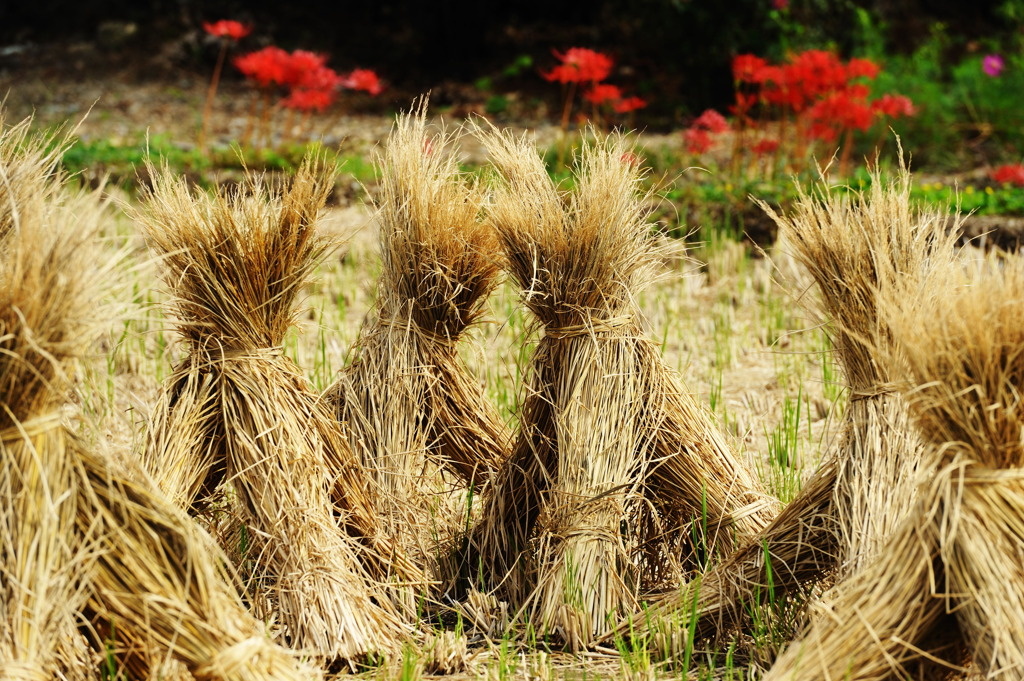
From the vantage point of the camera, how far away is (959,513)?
157 centimetres

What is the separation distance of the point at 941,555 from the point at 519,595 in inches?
34.8

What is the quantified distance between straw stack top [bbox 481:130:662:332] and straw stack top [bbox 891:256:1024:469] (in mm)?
586

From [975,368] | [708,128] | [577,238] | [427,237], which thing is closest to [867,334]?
[975,368]

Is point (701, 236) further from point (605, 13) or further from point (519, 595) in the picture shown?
point (605, 13)

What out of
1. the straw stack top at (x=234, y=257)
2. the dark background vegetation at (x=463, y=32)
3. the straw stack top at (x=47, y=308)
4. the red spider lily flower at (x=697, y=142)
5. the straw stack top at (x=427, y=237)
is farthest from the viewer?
the dark background vegetation at (x=463, y=32)

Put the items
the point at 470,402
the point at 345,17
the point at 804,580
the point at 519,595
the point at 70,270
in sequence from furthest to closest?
the point at 345,17 → the point at 470,402 → the point at 519,595 → the point at 804,580 → the point at 70,270

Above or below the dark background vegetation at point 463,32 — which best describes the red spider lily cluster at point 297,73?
above

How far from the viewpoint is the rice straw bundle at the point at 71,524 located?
1557mm

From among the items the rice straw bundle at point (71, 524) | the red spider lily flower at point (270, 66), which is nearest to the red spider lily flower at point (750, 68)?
the red spider lily flower at point (270, 66)

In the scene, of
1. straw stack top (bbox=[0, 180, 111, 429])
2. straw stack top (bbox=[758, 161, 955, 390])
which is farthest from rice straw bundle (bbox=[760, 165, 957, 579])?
straw stack top (bbox=[0, 180, 111, 429])

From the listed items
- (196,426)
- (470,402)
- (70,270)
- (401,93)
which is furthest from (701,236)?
(401,93)

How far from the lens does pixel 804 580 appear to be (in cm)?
204

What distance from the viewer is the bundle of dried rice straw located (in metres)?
1.56

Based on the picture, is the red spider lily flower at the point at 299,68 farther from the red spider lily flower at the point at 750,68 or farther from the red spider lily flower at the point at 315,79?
the red spider lily flower at the point at 750,68
